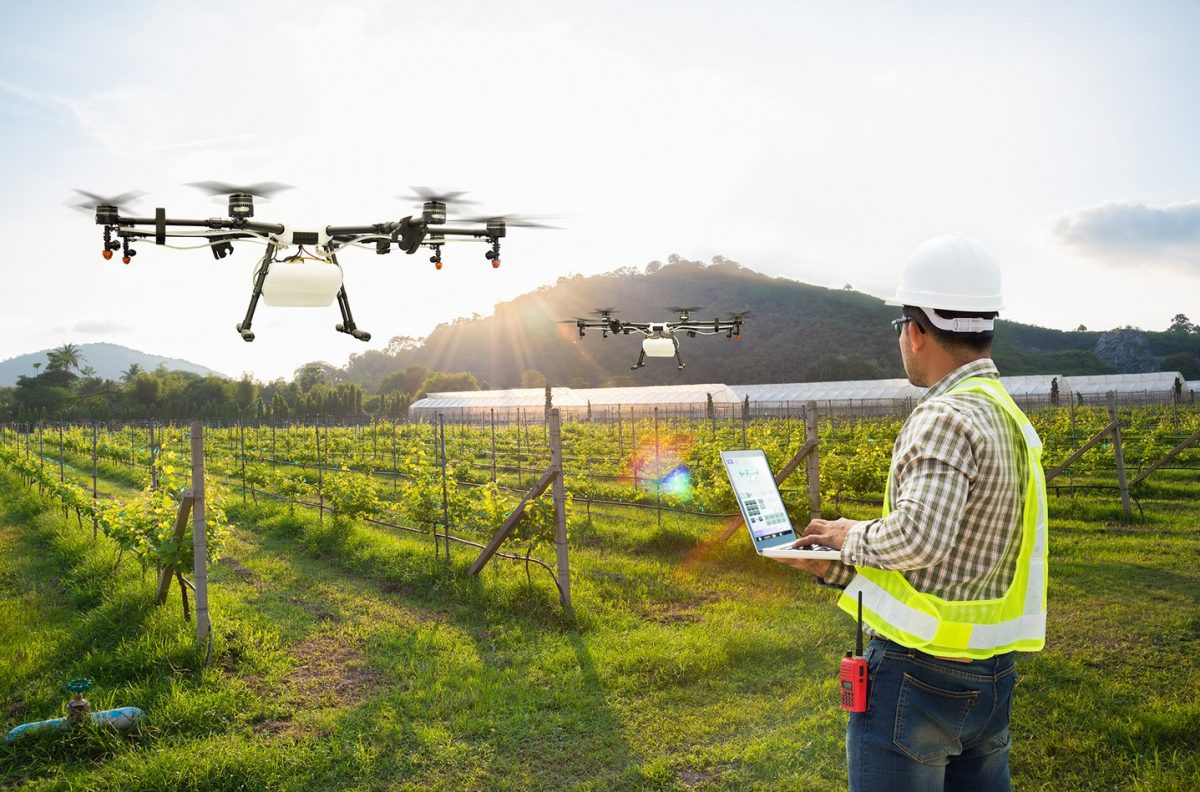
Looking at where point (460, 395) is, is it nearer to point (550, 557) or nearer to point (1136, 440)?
point (1136, 440)

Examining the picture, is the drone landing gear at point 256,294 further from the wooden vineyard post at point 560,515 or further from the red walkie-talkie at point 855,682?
→ the red walkie-talkie at point 855,682

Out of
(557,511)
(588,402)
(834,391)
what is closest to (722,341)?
(834,391)

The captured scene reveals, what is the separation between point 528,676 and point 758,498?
3.55 metres

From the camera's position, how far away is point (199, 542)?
5793 mm

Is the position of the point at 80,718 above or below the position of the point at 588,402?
below

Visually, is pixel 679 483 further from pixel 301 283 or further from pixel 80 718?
pixel 80 718

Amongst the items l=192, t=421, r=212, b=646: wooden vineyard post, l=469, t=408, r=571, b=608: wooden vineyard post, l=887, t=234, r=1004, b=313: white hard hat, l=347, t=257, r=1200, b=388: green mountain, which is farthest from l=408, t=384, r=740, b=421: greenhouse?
l=887, t=234, r=1004, b=313: white hard hat

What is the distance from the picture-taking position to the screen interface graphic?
7.14 ft

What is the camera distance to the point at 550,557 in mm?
8438

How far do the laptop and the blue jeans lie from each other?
1.08 ft

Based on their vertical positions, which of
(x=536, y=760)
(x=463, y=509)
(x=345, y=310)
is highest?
(x=345, y=310)

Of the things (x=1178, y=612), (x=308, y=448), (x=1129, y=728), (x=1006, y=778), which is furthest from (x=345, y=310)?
(x=308, y=448)

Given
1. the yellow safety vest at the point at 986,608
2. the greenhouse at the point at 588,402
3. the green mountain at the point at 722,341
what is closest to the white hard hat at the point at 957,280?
the yellow safety vest at the point at 986,608

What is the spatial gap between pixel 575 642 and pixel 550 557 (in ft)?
8.29
